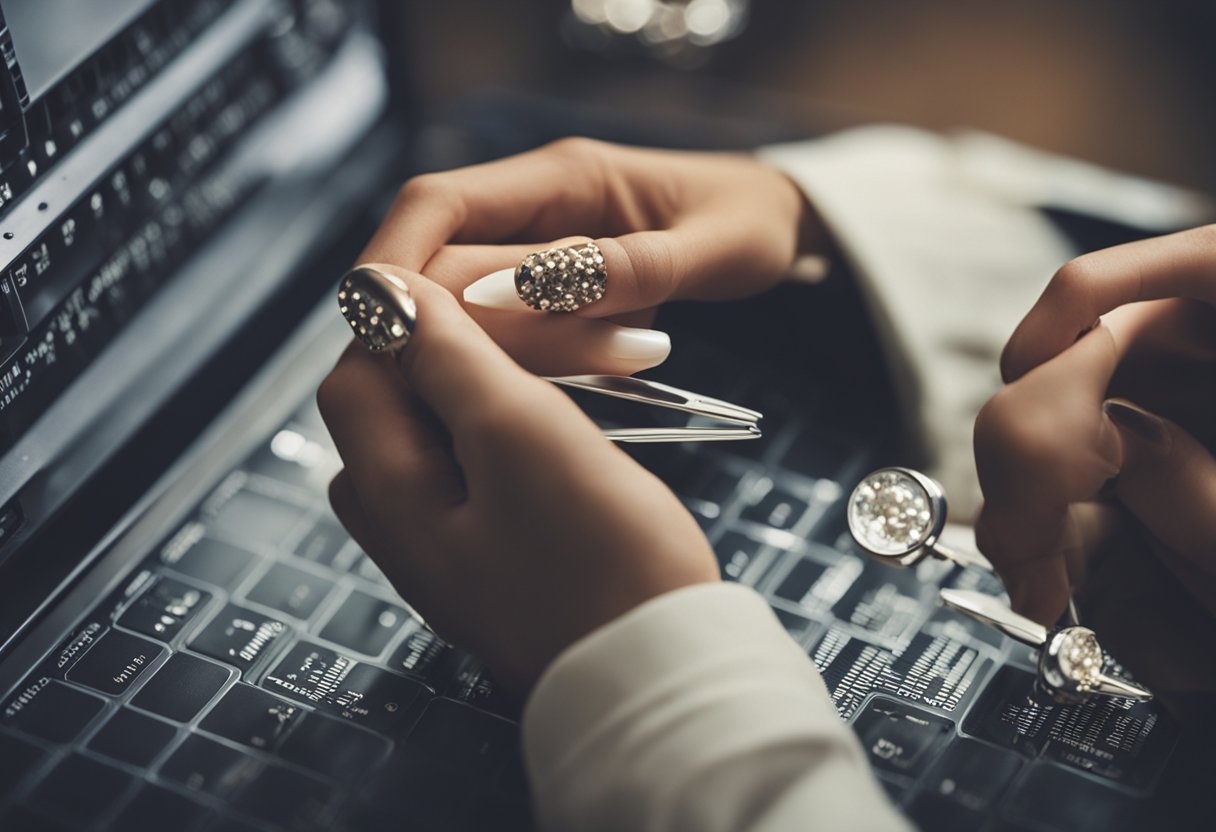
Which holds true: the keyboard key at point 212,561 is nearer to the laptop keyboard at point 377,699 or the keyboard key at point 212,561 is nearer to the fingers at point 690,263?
the laptop keyboard at point 377,699

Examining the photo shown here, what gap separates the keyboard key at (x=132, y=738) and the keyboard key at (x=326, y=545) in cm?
10

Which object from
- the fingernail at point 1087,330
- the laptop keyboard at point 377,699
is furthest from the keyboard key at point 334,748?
the fingernail at point 1087,330

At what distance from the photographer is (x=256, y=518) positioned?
1.65 ft

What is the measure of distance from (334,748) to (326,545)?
Answer: 0.11 metres

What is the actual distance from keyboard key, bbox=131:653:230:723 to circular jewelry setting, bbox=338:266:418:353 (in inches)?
5.8

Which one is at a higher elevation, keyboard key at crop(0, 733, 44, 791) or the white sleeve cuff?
the white sleeve cuff

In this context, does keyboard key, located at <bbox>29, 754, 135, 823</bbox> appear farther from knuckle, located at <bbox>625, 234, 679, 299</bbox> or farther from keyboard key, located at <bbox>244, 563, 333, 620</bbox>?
knuckle, located at <bbox>625, 234, 679, 299</bbox>

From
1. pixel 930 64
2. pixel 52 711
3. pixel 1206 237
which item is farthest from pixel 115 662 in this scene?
pixel 930 64

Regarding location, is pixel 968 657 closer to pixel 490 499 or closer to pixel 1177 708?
pixel 1177 708

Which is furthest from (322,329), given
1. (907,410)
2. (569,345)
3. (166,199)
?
(907,410)

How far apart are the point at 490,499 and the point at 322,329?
26 centimetres

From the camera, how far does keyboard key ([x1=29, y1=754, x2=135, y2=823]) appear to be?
39cm

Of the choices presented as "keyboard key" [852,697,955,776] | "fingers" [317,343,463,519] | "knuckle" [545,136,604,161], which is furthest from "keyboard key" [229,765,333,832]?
"knuckle" [545,136,604,161]

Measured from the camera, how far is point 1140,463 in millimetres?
428
